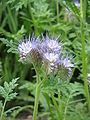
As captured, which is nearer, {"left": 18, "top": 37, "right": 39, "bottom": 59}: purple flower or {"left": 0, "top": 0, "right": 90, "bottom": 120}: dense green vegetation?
{"left": 18, "top": 37, "right": 39, "bottom": 59}: purple flower

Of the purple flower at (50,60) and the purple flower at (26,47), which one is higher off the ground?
the purple flower at (26,47)

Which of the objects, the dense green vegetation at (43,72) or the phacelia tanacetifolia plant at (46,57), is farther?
the dense green vegetation at (43,72)

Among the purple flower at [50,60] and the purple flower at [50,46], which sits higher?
the purple flower at [50,46]

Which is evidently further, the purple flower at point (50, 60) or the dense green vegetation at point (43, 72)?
the dense green vegetation at point (43, 72)

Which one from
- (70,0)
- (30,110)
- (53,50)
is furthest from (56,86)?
(30,110)

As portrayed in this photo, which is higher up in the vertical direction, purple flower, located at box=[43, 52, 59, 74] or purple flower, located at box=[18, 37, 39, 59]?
purple flower, located at box=[18, 37, 39, 59]
